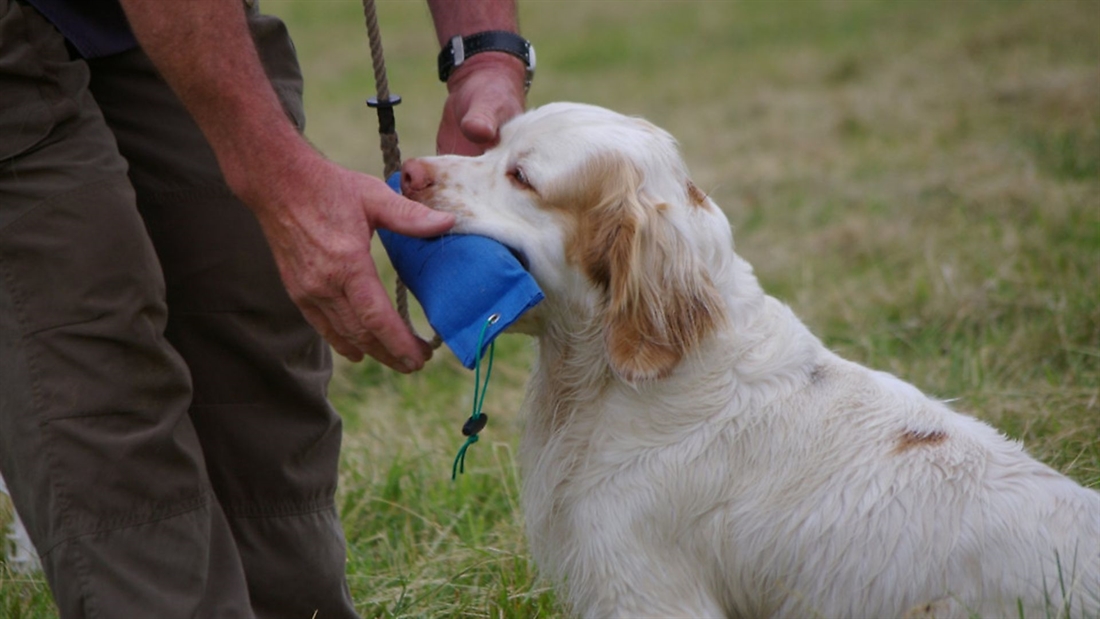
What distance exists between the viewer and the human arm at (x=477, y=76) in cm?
308

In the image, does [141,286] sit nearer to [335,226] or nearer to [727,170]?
[335,226]

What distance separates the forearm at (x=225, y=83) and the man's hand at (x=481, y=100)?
64cm

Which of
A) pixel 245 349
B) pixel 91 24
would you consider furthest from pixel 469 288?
pixel 91 24

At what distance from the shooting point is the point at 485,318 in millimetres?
2600

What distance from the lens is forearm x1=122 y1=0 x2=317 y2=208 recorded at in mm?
2311

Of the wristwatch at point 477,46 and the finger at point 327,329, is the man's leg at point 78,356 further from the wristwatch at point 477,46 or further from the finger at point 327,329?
the wristwatch at point 477,46

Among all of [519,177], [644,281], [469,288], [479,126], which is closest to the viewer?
[469,288]

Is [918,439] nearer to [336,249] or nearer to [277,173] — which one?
[336,249]

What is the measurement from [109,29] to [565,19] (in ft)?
48.2

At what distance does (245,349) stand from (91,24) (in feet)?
2.62

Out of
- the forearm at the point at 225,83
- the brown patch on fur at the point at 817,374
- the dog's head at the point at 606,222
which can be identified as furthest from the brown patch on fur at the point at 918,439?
the forearm at the point at 225,83

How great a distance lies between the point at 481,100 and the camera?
3.06 m

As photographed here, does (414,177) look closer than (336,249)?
No

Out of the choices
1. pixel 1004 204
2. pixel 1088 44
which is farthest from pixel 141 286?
pixel 1088 44
